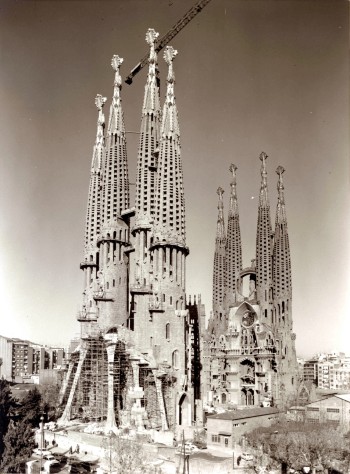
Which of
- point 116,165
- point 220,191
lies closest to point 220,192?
point 220,191

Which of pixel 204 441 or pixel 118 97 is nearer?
pixel 204 441

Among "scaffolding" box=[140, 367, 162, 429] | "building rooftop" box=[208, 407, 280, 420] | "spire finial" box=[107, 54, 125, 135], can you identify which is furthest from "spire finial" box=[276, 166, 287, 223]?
"scaffolding" box=[140, 367, 162, 429]

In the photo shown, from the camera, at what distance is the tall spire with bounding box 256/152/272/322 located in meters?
63.2

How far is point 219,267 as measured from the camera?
72.6 m

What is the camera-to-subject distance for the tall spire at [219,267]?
7144cm

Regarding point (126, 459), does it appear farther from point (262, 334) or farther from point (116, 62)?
point (116, 62)

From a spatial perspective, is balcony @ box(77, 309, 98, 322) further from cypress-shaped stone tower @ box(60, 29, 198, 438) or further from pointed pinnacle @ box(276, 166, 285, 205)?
pointed pinnacle @ box(276, 166, 285, 205)

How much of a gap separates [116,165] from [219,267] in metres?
24.9

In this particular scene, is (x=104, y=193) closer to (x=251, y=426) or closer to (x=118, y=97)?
(x=118, y=97)

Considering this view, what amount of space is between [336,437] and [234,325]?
33.5 m

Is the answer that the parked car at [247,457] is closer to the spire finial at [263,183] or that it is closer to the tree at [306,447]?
the tree at [306,447]

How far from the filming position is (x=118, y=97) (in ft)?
183

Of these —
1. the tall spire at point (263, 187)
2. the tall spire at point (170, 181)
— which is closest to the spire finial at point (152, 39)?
the tall spire at point (170, 181)

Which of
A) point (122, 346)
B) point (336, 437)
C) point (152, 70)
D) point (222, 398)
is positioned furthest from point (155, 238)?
point (222, 398)
